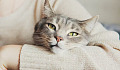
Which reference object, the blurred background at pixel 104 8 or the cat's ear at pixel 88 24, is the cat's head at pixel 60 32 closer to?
the cat's ear at pixel 88 24

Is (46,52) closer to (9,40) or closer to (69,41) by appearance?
(69,41)

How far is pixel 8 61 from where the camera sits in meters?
0.63

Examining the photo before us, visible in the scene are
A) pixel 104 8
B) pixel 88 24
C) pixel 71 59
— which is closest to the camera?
pixel 71 59

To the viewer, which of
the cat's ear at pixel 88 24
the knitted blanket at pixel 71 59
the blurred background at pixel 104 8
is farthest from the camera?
the blurred background at pixel 104 8

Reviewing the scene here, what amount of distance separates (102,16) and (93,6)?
0.13 meters

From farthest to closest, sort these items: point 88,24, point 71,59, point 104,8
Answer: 1. point 104,8
2. point 88,24
3. point 71,59

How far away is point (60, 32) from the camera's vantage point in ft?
2.28

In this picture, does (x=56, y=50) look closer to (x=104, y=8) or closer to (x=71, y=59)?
(x=71, y=59)

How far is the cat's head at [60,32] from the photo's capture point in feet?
2.13

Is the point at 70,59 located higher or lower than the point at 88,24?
lower

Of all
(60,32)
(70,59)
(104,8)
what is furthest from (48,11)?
(104,8)

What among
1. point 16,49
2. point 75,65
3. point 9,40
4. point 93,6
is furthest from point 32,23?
point 93,6

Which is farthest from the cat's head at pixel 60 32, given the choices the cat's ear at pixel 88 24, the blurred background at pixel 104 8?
the blurred background at pixel 104 8

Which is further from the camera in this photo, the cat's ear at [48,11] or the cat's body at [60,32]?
the cat's ear at [48,11]
